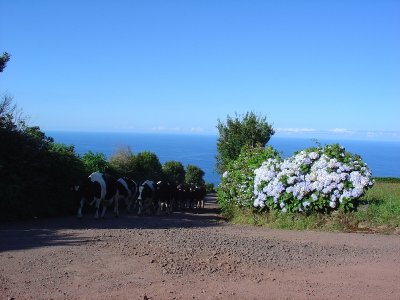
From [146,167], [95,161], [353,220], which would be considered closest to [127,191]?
[95,161]

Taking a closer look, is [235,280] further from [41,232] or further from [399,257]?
[41,232]

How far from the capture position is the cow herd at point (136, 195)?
51.0 feet

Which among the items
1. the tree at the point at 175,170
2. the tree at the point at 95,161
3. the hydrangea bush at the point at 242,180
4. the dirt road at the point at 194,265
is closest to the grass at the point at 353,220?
the dirt road at the point at 194,265

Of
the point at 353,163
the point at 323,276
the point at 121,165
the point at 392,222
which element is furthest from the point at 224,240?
the point at 121,165

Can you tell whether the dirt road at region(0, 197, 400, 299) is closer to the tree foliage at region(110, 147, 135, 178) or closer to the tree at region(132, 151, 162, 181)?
the tree foliage at region(110, 147, 135, 178)

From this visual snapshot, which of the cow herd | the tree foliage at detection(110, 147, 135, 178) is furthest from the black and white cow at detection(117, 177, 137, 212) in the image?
the tree foliage at detection(110, 147, 135, 178)

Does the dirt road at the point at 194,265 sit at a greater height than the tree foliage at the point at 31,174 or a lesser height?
A: lesser

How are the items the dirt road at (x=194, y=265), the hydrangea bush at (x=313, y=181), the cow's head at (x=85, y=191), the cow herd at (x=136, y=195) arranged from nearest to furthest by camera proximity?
the dirt road at (x=194, y=265) < the hydrangea bush at (x=313, y=181) < the cow's head at (x=85, y=191) < the cow herd at (x=136, y=195)

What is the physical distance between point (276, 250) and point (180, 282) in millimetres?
2982

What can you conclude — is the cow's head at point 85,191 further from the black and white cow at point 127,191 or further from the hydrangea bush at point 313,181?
the hydrangea bush at point 313,181

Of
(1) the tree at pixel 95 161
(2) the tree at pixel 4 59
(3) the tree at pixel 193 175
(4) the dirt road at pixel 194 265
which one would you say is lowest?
(4) the dirt road at pixel 194 265

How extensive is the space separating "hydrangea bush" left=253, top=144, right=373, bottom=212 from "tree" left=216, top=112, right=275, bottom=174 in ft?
49.0

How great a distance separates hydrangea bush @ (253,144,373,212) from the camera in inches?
534

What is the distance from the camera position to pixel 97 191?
616 inches
